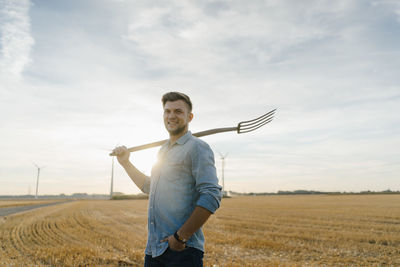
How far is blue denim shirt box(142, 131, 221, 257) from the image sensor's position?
245cm

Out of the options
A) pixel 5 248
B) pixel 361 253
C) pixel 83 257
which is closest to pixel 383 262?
pixel 361 253

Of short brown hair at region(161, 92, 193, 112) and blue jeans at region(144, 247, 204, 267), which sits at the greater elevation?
short brown hair at region(161, 92, 193, 112)

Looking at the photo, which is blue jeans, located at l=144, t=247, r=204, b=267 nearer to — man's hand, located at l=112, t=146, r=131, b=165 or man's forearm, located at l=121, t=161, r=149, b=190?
man's forearm, located at l=121, t=161, r=149, b=190

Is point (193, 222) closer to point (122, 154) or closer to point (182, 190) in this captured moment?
point (182, 190)

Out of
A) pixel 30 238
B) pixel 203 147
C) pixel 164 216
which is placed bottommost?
pixel 30 238

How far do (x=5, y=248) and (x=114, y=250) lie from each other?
3.83m

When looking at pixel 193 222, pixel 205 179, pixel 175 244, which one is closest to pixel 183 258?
pixel 175 244

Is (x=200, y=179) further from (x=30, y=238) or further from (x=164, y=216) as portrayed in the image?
(x=30, y=238)

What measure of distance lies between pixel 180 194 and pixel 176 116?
0.71 metres

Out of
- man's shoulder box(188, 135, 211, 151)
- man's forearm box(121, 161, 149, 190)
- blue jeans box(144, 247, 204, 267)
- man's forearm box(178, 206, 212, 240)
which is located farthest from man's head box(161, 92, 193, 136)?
blue jeans box(144, 247, 204, 267)

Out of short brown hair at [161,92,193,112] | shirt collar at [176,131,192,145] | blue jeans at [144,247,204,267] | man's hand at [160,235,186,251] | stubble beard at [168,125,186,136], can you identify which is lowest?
blue jeans at [144,247,204,267]

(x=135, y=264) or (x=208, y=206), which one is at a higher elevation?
(x=208, y=206)

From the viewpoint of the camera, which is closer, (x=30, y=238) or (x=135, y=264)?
(x=135, y=264)

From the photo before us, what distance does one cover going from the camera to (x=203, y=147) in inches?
101
